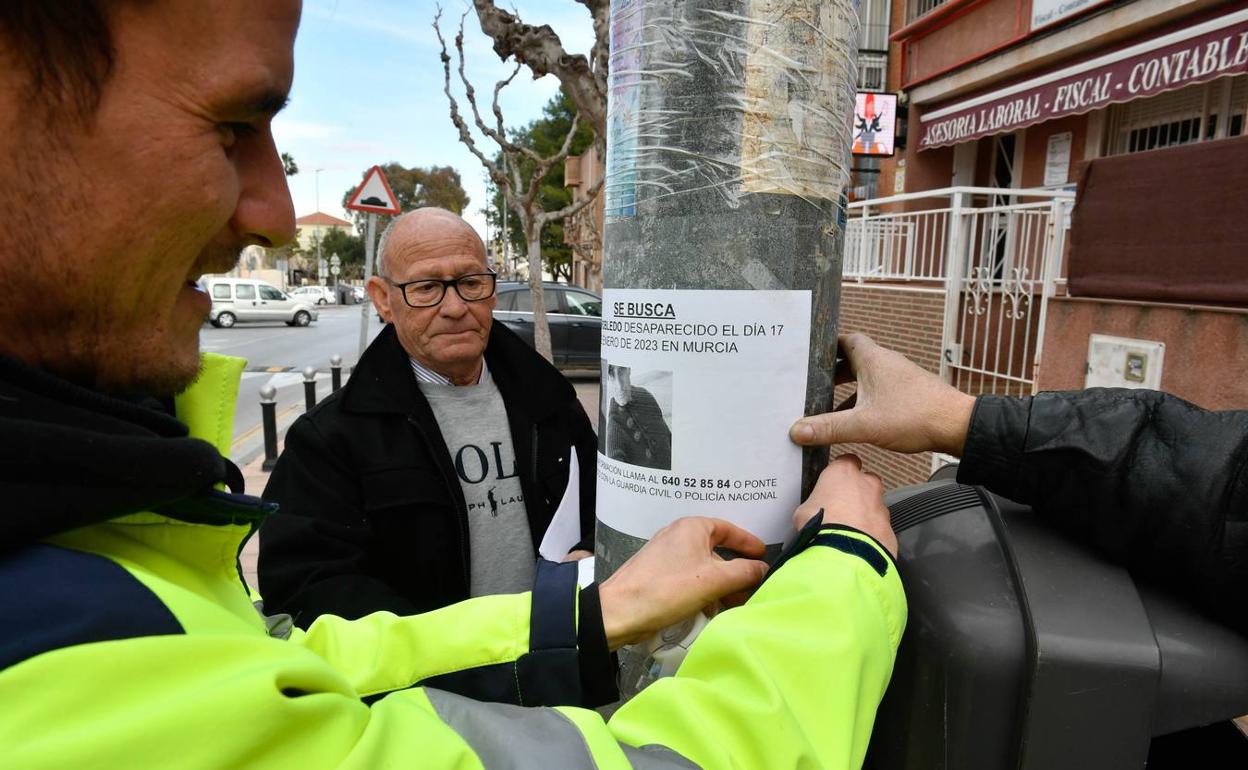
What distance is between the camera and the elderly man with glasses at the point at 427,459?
189 cm

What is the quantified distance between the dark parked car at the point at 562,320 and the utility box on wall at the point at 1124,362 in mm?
9285

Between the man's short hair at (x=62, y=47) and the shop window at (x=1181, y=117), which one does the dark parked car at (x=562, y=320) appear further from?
the man's short hair at (x=62, y=47)

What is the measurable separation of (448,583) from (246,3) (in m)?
1.65

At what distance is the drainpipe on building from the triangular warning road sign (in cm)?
855

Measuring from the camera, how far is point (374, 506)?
2002 millimetres

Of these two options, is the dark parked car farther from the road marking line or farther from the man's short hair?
Answer: the man's short hair

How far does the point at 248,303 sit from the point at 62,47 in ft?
102

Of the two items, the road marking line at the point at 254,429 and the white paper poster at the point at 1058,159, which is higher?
the white paper poster at the point at 1058,159

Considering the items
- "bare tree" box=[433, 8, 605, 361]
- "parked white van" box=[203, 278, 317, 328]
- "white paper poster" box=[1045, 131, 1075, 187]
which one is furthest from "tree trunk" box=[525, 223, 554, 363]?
"parked white van" box=[203, 278, 317, 328]

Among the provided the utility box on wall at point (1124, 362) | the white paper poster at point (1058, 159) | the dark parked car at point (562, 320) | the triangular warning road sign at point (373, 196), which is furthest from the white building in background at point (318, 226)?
the utility box on wall at point (1124, 362)

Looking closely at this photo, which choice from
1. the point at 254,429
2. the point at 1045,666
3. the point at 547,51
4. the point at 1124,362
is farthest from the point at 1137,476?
the point at 254,429

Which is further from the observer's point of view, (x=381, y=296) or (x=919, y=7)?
(x=919, y=7)

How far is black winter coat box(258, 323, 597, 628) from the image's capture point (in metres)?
1.84

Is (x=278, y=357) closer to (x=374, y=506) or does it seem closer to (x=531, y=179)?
(x=531, y=179)
